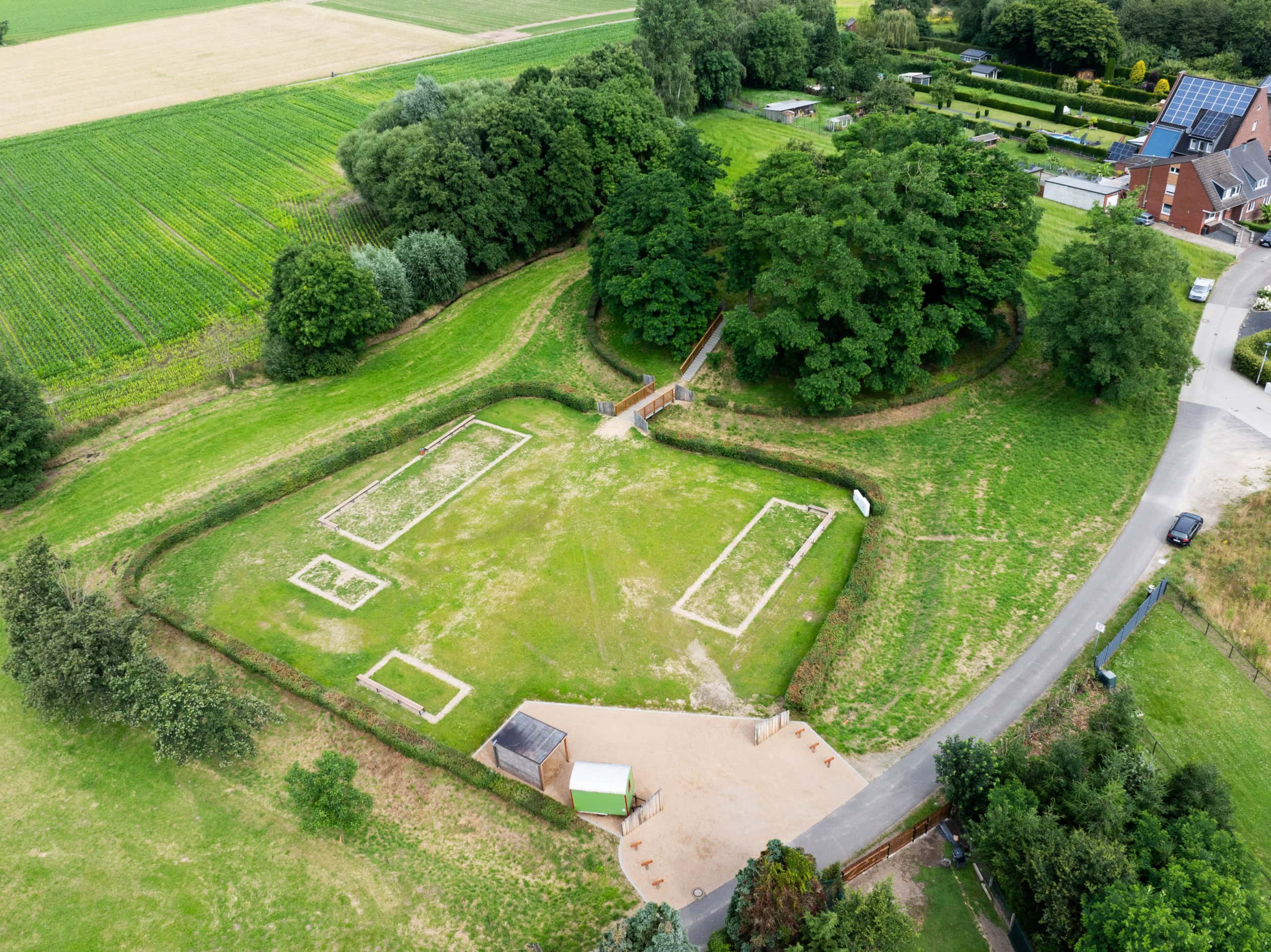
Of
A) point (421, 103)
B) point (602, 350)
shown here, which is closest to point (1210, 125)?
point (602, 350)

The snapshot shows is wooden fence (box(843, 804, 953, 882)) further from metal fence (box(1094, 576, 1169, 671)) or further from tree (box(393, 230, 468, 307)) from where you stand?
tree (box(393, 230, 468, 307))

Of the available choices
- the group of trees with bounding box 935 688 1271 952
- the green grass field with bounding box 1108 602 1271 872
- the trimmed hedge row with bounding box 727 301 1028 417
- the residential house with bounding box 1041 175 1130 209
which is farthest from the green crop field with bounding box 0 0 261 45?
the green grass field with bounding box 1108 602 1271 872

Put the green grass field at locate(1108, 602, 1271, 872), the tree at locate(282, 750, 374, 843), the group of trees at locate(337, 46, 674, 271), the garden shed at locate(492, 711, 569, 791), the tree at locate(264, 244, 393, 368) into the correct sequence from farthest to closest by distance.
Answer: the group of trees at locate(337, 46, 674, 271) → the tree at locate(264, 244, 393, 368) → the garden shed at locate(492, 711, 569, 791) → the green grass field at locate(1108, 602, 1271, 872) → the tree at locate(282, 750, 374, 843)

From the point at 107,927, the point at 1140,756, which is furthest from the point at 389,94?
the point at 1140,756

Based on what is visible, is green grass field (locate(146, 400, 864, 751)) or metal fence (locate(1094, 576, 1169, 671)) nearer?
metal fence (locate(1094, 576, 1169, 671))

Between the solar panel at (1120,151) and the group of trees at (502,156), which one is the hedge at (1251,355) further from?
the group of trees at (502,156)
